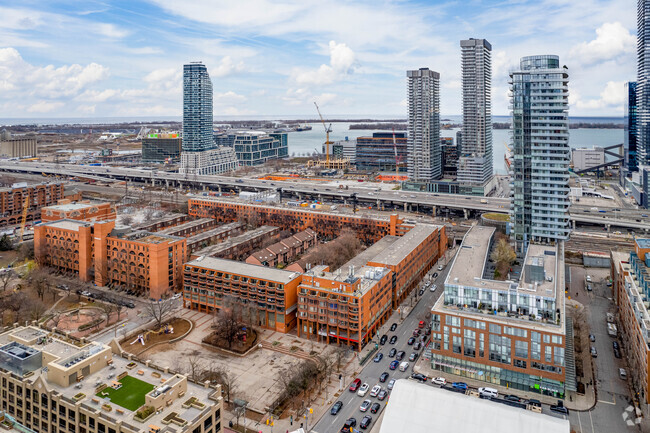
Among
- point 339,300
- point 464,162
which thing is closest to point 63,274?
point 339,300

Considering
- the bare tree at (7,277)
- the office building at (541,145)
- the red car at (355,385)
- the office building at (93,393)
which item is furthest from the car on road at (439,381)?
the bare tree at (7,277)

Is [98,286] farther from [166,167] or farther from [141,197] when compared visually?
[166,167]

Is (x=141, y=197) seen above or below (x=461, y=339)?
above

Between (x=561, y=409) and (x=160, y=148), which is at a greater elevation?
(x=160, y=148)

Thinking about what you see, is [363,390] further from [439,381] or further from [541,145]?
[541,145]

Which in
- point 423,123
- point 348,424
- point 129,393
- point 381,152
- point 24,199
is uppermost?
point 423,123

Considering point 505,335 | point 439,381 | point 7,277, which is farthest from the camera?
point 7,277

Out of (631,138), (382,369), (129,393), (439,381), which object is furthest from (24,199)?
(631,138)
